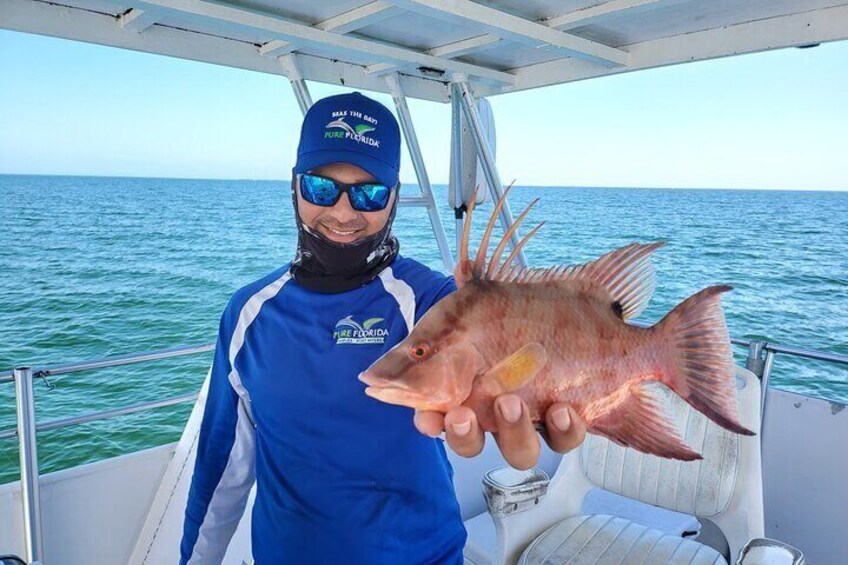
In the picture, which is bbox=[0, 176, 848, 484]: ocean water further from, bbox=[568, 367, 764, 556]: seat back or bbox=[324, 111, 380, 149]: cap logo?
bbox=[324, 111, 380, 149]: cap logo

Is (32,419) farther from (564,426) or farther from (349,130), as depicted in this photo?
(564,426)

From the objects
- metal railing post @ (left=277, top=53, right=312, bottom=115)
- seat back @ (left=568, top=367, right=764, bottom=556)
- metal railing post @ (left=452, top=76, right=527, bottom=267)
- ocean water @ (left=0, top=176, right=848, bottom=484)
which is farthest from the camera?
ocean water @ (left=0, top=176, right=848, bottom=484)

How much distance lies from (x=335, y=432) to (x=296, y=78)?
2.77 meters

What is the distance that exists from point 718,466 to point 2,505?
3094 millimetres

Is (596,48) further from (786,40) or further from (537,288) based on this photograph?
(537,288)

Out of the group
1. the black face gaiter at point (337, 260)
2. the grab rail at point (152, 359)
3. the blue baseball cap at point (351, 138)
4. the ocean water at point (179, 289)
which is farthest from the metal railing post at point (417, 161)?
the black face gaiter at point (337, 260)

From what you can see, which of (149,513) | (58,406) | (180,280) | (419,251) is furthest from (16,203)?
(149,513)

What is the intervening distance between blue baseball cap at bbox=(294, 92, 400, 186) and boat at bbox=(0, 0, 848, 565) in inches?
48.8

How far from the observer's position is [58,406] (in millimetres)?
9281

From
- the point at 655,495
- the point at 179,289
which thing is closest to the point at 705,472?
the point at 655,495

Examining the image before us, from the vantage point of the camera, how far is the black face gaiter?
137 cm

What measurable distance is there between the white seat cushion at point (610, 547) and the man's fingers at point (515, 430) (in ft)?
4.88

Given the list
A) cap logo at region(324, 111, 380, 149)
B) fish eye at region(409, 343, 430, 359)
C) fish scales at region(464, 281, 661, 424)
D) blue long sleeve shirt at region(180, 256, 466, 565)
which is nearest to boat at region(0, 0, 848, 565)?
blue long sleeve shirt at region(180, 256, 466, 565)

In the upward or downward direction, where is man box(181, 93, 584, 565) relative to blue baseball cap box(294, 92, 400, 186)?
downward
